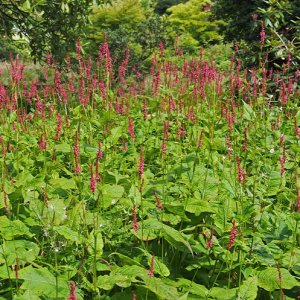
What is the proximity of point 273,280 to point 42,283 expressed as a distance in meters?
0.95

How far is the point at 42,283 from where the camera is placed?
1.89 metres

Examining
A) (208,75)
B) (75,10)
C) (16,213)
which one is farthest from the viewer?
(75,10)

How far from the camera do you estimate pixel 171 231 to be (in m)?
2.14

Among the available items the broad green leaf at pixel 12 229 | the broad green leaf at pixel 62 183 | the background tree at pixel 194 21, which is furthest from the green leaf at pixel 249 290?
the background tree at pixel 194 21

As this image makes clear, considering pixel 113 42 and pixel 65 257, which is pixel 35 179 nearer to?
pixel 65 257

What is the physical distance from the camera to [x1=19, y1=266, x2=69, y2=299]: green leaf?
184 cm

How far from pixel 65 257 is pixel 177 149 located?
1.46m

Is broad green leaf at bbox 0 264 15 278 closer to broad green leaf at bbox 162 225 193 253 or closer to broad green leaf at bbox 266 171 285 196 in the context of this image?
broad green leaf at bbox 162 225 193 253

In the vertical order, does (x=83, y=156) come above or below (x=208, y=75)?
below

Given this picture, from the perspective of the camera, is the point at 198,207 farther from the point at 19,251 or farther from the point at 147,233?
the point at 19,251

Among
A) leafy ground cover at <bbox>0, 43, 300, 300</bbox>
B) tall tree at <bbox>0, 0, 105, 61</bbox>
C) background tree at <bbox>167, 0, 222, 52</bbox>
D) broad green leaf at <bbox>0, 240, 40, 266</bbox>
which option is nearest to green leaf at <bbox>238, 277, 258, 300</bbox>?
leafy ground cover at <bbox>0, 43, 300, 300</bbox>

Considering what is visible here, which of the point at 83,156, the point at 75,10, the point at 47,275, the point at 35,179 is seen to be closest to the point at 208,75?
the point at 83,156

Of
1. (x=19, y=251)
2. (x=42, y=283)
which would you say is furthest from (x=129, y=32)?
(x=42, y=283)

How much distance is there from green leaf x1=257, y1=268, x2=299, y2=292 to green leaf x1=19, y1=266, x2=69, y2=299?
2.68 feet
